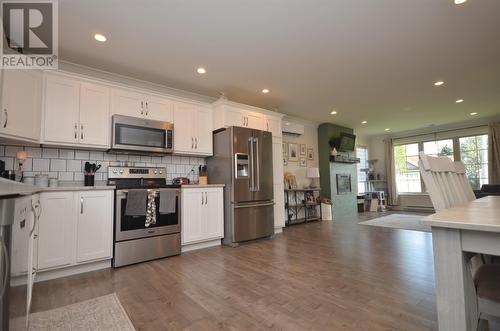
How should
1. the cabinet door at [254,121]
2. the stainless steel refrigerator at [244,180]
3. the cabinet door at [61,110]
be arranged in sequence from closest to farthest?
the cabinet door at [61,110] < the stainless steel refrigerator at [244,180] < the cabinet door at [254,121]

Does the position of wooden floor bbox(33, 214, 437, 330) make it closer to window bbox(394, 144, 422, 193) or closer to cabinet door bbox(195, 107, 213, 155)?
cabinet door bbox(195, 107, 213, 155)

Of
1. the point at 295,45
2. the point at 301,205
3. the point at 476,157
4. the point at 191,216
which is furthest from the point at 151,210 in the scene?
the point at 476,157

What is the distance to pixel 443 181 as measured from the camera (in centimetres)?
166

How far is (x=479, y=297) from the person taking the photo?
1.02m

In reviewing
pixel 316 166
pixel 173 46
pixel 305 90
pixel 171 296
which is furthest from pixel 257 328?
pixel 316 166

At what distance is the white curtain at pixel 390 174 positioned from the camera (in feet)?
27.1

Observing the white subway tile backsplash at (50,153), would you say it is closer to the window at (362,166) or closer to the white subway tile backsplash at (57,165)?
the white subway tile backsplash at (57,165)

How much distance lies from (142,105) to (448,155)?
865 cm

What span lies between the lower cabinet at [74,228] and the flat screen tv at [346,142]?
20.0 feet

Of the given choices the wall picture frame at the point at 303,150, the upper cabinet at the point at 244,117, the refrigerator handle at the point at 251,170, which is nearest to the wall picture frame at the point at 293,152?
the wall picture frame at the point at 303,150

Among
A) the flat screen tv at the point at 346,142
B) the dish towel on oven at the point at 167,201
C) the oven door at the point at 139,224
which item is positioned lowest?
the oven door at the point at 139,224

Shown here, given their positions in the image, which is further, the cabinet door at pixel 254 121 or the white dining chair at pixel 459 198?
the cabinet door at pixel 254 121

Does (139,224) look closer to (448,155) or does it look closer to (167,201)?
(167,201)

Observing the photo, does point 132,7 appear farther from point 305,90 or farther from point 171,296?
point 305,90
